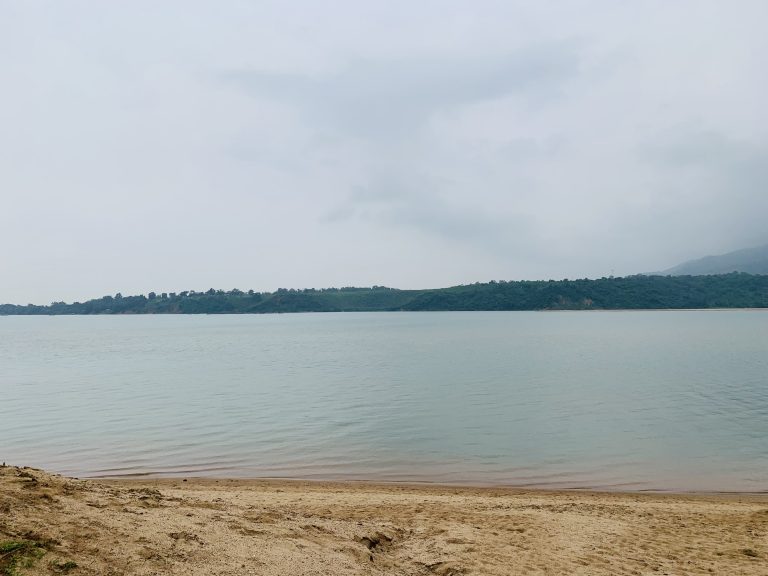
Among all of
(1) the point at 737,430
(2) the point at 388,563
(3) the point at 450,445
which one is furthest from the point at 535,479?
(1) the point at 737,430

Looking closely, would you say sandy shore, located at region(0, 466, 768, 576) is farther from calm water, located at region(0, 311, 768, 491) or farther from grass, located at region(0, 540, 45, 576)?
calm water, located at region(0, 311, 768, 491)

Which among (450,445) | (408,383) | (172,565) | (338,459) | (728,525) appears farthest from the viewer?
(408,383)

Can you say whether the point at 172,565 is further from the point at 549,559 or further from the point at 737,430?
the point at 737,430

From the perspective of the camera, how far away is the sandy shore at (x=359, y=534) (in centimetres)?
606

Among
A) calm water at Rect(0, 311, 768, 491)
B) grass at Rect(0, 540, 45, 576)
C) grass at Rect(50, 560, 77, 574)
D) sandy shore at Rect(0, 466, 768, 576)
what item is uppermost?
grass at Rect(0, 540, 45, 576)

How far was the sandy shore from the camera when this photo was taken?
606cm

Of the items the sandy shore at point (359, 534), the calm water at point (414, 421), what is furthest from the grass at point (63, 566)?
the calm water at point (414, 421)

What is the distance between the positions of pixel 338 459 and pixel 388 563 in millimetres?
9250

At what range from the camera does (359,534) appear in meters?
8.20

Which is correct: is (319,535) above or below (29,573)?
below

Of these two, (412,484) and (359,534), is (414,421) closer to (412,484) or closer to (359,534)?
(412,484)

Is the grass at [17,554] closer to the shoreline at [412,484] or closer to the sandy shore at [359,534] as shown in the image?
the sandy shore at [359,534]

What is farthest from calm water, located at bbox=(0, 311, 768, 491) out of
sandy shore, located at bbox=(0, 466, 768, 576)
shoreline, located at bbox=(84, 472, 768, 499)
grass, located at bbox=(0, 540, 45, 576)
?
grass, located at bbox=(0, 540, 45, 576)

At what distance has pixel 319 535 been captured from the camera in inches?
307
